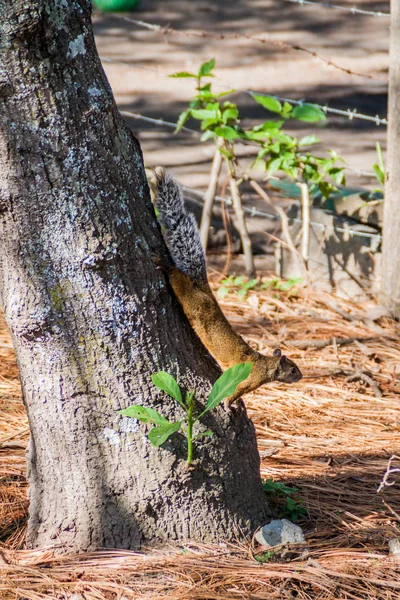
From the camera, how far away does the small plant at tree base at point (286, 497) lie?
225 cm

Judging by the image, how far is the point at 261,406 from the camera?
10.4ft

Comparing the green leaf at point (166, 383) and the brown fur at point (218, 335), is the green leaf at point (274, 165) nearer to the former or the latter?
the brown fur at point (218, 335)

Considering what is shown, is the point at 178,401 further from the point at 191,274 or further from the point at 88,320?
the point at 191,274

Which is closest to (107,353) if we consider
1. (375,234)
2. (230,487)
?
(230,487)

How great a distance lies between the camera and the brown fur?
2.13m

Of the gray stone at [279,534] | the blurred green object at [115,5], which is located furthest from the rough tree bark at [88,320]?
Result: the blurred green object at [115,5]

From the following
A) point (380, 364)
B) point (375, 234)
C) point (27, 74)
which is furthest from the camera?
point (375, 234)

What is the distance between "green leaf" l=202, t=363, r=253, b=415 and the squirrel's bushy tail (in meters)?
0.42

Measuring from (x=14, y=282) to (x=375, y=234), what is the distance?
2820mm

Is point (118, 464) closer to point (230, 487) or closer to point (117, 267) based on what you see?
point (230, 487)

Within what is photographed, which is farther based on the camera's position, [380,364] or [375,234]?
[375,234]

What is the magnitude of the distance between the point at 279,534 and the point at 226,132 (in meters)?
2.47

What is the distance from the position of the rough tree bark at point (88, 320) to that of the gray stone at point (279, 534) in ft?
0.15

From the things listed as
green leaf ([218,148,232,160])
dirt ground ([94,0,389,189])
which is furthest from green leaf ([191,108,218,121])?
dirt ground ([94,0,389,189])
